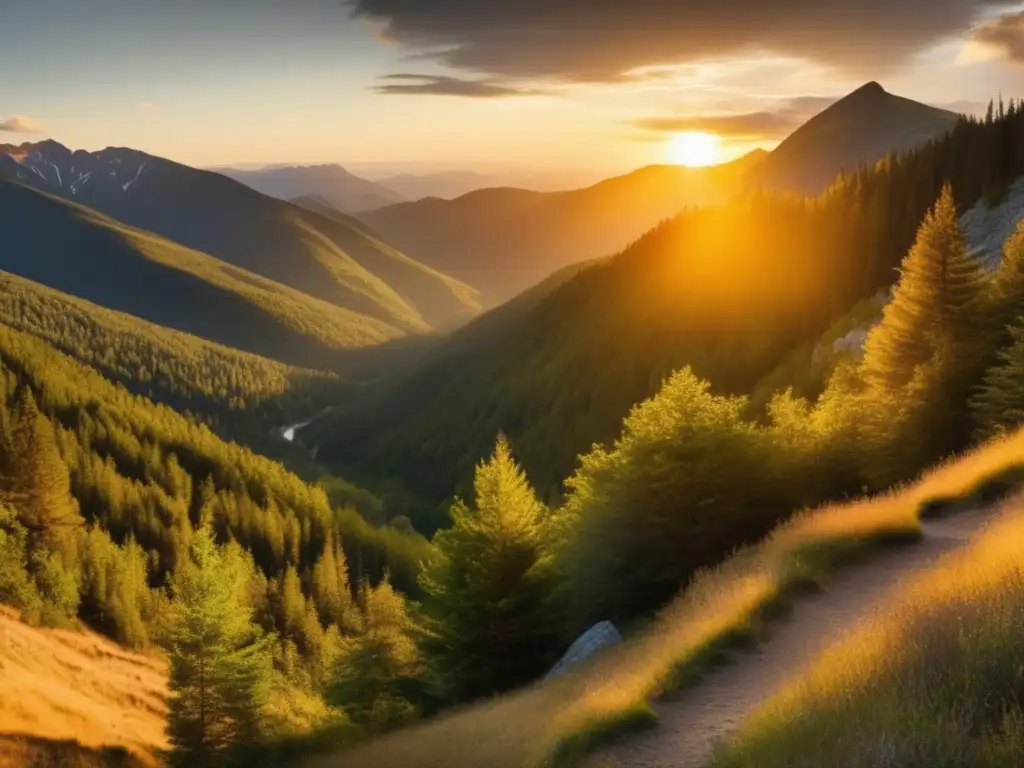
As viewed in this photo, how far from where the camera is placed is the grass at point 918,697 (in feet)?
23.4

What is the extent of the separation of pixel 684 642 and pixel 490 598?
50.0 ft

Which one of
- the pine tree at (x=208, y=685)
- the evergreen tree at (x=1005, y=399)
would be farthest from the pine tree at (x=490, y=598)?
the evergreen tree at (x=1005, y=399)

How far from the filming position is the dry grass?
45.4 m

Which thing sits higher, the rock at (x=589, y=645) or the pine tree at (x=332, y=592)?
the rock at (x=589, y=645)

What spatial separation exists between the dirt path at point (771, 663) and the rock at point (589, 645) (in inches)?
332

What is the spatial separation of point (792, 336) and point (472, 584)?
336 ft

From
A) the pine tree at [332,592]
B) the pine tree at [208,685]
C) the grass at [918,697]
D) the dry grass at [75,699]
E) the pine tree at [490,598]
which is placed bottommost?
the pine tree at [332,592]

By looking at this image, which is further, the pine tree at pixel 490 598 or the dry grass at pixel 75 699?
the dry grass at pixel 75 699

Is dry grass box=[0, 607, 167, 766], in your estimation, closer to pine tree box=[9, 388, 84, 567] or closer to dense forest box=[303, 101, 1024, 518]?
pine tree box=[9, 388, 84, 567]

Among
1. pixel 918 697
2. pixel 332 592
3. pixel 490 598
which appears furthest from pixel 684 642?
pixel 332 592

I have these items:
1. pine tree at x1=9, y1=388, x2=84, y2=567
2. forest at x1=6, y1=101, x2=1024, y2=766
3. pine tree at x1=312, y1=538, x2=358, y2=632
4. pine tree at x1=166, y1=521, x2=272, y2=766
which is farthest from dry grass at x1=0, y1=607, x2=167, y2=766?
pine tree at x1=312, y1=538, x2=358, y2=632

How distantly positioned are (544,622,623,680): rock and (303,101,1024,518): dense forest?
201 ft

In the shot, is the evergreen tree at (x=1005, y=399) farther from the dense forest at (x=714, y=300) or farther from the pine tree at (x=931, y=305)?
the dense forest at (x=714, y=300)

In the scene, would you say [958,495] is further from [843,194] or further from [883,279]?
[843,194]
